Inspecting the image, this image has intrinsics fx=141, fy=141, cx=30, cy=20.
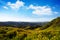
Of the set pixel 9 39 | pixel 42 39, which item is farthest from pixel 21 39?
pixel 42 39

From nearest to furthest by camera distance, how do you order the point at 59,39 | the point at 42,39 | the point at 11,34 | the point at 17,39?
the point at 59,39, the point at 42,39, the point at 17,39, the point at 11,34

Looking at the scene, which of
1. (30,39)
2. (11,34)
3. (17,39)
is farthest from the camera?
(11,34)

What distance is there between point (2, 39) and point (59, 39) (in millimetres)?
46359

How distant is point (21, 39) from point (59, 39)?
3707 cm

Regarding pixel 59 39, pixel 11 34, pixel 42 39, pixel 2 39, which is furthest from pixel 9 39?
pixel 59 39

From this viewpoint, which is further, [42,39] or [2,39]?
[2,39]

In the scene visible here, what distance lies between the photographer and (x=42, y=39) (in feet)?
225

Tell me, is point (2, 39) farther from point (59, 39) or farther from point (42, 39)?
point (59, 39)

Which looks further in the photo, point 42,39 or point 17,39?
point 17,39

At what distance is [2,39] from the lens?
95.0 meters

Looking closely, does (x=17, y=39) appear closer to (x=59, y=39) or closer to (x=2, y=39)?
(x=2, y=39)

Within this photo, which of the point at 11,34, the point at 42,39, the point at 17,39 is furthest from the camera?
the point at 11,34

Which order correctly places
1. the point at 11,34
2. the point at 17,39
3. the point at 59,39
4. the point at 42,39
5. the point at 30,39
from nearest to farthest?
the point at 59,39 < the point at 42,39 < the point at 30,39 < the point at 17,39 < the point at 11,34

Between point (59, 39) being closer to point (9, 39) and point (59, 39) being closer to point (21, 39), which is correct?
point (21, 39)
